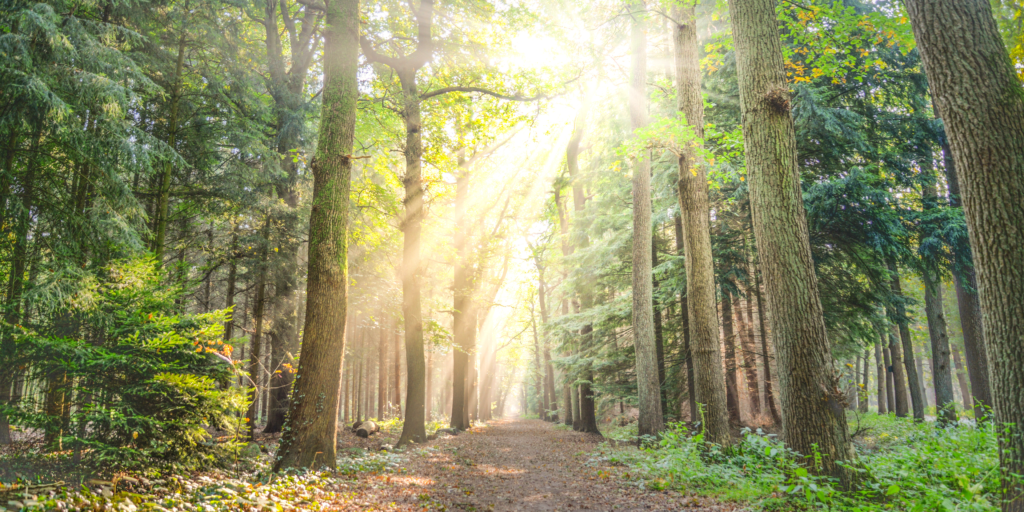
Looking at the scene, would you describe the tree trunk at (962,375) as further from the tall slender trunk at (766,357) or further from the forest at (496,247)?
the tall slender trunk at (766,357)

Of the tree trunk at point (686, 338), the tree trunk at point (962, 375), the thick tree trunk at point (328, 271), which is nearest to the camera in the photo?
the thick tree trunk at point (328, 271)

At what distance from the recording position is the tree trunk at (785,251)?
4.91m

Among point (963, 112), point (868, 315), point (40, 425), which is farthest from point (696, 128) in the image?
point (40, 425)

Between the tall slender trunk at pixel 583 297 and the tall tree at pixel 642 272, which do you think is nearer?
the tall tree at pixel 642 272

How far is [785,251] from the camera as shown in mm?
5238

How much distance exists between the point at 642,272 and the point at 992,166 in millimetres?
7611

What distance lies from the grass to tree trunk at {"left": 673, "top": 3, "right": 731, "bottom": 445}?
2.47 feet

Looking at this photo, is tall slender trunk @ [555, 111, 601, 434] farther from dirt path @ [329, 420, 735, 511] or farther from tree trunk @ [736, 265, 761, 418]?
dirt path @ [329, 420, 735, 511]

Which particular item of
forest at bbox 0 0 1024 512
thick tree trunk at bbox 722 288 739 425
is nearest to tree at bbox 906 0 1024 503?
forest at bbox 0 0 1024 512

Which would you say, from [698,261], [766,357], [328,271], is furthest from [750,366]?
[328,271]

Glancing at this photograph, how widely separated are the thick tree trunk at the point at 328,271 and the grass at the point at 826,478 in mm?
5234

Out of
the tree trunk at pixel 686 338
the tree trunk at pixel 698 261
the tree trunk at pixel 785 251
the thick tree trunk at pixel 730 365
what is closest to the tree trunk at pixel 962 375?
the thick tree trunk at pixel 730 365

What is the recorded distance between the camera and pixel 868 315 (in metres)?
10.9

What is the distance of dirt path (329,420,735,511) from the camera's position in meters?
5.78
